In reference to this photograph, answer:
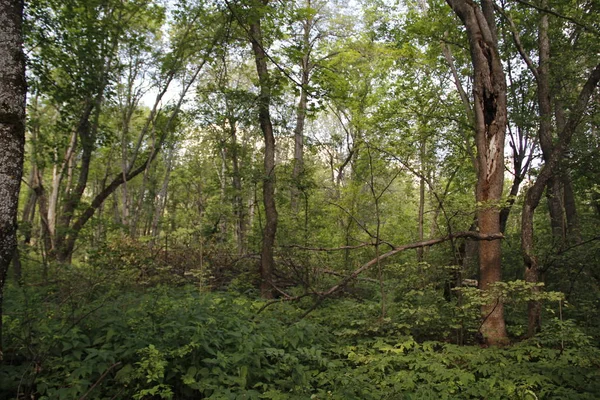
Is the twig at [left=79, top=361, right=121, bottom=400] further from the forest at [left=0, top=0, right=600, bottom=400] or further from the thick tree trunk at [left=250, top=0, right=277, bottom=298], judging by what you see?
the thick tree trunk at [left=250, top=0, right=277, bottom=298]

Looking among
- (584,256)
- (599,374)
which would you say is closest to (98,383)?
(599,374)

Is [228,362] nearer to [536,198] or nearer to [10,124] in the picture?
[10,124]

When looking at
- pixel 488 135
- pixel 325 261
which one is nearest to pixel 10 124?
pixel 488 135

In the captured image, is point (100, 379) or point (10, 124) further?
point (100, 379)

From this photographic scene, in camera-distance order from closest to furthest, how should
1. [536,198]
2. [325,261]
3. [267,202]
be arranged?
[536,198] → [267,202] → [325,261]

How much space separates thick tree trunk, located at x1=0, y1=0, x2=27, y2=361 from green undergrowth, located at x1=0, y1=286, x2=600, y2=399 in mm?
1277

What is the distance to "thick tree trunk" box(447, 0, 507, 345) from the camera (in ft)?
19.6

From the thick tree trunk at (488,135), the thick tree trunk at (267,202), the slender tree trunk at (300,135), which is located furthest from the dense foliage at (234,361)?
the slender tree trunk at (300,135)

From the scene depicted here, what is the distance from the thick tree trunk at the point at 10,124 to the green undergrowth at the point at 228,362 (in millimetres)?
1277

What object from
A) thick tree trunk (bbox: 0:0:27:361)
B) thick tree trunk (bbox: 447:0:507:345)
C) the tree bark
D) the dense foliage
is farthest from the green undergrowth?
thick tree trunk (bbox: 0:0:27:361)

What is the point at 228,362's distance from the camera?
4.27m

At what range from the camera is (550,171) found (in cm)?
599

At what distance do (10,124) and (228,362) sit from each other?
3097mm

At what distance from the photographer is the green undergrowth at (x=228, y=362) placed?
374 cm
